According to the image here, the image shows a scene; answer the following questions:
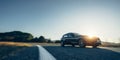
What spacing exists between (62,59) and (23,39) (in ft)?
199

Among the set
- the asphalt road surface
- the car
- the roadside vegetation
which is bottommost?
the asphalt road surface

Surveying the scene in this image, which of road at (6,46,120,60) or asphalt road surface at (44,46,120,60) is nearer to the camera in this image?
asphalt road surface at (44,46,120,60)

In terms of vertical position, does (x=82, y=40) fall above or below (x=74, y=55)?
above

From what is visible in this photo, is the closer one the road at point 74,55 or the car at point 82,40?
the road at point 74,55

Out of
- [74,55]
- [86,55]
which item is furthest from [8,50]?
[86,55]

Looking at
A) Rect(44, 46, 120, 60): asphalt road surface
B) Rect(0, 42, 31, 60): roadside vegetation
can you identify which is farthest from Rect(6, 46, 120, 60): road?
Rect(0, 42, 31, 60): roadside vegetation

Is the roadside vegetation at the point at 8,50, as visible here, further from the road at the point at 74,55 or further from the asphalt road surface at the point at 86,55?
the asphalt road surface at the point at 86,55

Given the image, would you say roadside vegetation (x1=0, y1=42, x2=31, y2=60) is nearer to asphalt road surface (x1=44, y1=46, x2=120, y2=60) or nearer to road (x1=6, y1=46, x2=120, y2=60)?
road (x1=6, y1=46, x2=120, y2=60)

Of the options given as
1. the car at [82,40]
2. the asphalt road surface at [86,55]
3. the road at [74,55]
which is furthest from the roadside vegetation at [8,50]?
the car at [82,40]

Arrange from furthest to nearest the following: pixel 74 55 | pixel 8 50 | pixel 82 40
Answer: pixel 82 40 < pixel 8 50 < pixel 74 55

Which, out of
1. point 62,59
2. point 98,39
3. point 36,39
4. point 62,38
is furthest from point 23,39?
point 62,59

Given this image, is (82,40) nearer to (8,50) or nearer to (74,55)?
(8,50)

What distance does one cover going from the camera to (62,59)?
1059 cm

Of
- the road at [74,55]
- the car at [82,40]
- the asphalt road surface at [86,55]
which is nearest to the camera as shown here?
the asphalt road surface at [86,55]
